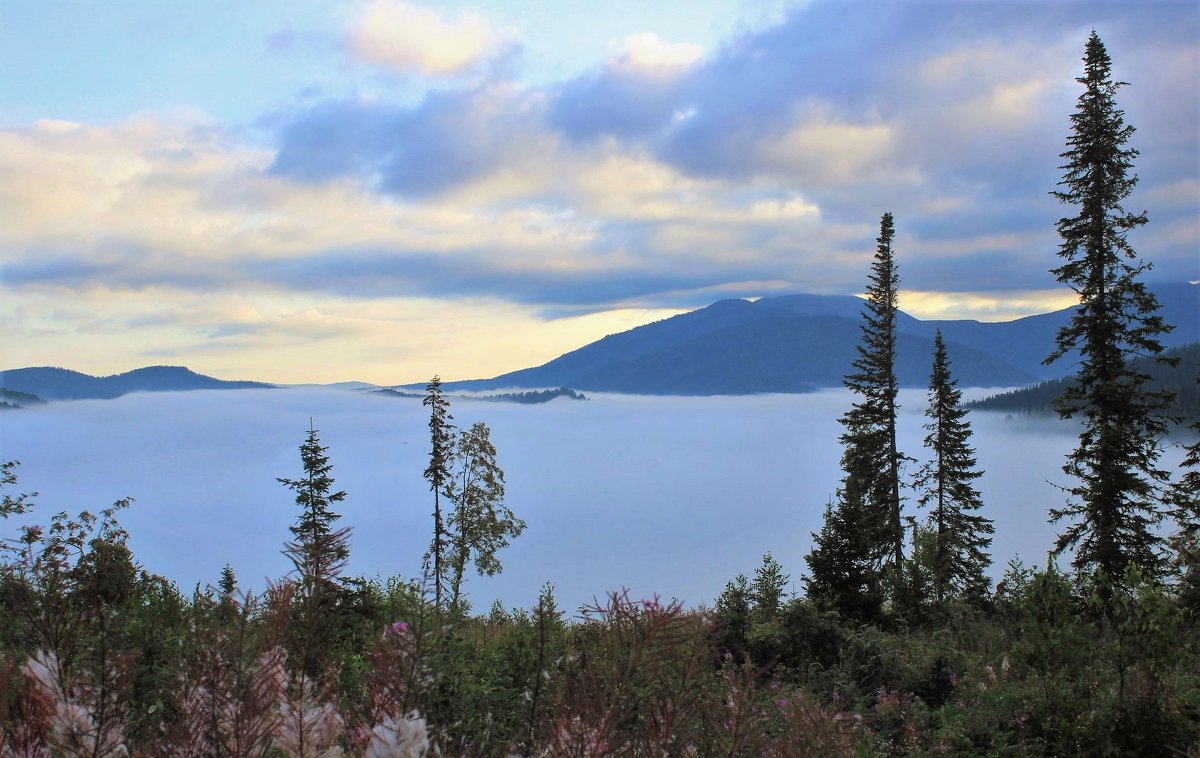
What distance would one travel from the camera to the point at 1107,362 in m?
22.7

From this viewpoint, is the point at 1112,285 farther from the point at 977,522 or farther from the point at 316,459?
the point at 316,459

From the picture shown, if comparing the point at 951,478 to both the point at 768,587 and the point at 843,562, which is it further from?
the point at 768,587

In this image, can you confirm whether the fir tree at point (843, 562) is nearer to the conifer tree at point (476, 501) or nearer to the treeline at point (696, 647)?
the treeline at point (696, 647)

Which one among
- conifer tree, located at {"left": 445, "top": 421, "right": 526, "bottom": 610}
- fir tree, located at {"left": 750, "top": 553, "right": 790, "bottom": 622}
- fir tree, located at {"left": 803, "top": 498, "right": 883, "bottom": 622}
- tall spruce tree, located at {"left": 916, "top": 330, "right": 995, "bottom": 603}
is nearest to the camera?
fir tree, located at {"left": 750, "top": 553, "right": 790, "bottom": 622}

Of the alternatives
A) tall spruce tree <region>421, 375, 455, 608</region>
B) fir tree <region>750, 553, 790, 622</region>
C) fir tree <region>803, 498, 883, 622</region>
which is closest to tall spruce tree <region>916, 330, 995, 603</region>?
fir tree <region>803, 498, 883, 622</region>

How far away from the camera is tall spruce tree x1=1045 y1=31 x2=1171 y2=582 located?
22.3 m

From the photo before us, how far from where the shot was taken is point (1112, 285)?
22750 mm

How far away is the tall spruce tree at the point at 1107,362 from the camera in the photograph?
22266mm

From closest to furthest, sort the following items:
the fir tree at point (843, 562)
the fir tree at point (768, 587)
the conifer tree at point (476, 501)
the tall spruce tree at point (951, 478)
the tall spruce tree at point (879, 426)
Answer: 1. the fir tree at point (768, 587)
2. the fir tree at point (843, 562)
3. the tall spruce tree at point (879, 426)
4. the tall spruce tree at point (951, 478)
5. the conifer tree at point (476, 501)

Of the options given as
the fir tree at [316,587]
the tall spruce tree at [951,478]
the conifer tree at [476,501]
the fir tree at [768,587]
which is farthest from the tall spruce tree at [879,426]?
the fir tree at [316,587]

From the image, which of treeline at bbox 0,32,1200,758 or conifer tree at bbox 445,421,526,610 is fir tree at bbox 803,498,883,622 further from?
conifer tree at bbox 445,421,526,610

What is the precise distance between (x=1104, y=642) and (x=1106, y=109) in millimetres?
18498

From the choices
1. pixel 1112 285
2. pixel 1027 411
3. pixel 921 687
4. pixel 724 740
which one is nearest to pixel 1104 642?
pixel 921 687

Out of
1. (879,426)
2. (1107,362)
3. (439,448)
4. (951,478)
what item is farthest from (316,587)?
(439,448)
